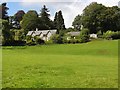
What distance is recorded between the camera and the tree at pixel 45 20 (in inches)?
6279

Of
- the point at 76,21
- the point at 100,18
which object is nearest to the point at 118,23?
the point at 100,18

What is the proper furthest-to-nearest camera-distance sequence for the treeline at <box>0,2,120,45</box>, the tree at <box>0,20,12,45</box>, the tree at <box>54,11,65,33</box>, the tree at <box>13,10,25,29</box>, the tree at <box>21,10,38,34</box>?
the tree at <box>13,10,25,29</box>, the tree at <box>54,11,65,33</box>, the tree at <box>21,10,38,34</box>, the treeline at <box>0,2,120,45</box>, the tree at <box>0,20,12,45</box>

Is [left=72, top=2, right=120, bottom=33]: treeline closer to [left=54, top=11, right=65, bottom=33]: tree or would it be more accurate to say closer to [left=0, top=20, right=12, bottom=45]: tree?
[left=54, top=11, right=65, bottom=33]: tree

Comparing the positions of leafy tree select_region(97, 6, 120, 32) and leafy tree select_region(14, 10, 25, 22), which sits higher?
leafy tree select_region(14, 10, 25, 22)

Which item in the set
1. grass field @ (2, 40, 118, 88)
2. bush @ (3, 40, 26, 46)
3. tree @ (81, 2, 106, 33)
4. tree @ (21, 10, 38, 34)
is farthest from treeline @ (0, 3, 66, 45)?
grass field @ (2, 40, 118, 88)

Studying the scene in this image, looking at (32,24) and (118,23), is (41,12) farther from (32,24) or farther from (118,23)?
(118,23)

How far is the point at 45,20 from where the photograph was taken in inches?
6471

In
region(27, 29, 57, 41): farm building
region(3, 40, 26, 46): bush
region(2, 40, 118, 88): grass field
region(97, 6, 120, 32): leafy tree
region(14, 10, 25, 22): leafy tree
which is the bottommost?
region(2, 40, 118, 88): grass field

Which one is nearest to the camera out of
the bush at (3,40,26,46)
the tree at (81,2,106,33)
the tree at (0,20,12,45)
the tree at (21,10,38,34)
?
the tree at (0,20,12,45)

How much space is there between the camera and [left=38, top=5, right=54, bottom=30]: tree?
159m

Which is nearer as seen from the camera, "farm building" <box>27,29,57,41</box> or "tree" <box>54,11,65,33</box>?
"farm building" <box>27,29,57,41</box>

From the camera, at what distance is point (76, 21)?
184m

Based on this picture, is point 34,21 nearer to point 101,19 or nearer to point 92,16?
point 92,16

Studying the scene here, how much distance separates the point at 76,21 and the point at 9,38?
8842 centimetres
